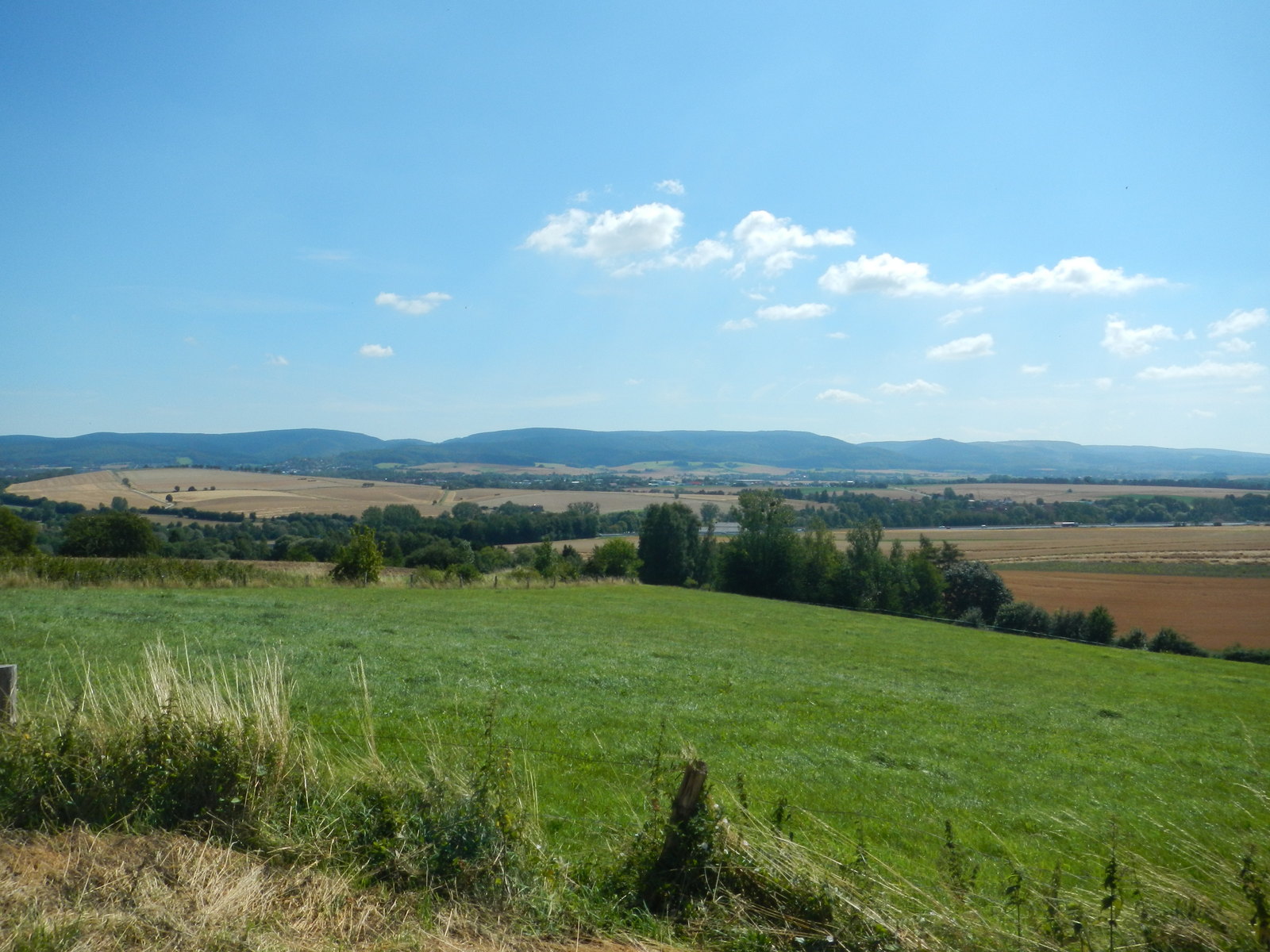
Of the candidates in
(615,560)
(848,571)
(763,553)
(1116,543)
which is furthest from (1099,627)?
(1116,543)

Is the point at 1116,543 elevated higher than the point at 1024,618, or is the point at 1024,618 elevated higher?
the point at 1116,543

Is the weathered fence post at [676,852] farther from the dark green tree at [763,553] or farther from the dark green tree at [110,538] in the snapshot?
the dark green tree at [763,553]

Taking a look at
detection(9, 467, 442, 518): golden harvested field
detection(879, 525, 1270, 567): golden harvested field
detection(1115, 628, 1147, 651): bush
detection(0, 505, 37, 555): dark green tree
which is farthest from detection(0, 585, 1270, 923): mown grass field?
detection(9, 467, 442, 518): golden harvested field

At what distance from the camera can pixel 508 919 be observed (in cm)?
457

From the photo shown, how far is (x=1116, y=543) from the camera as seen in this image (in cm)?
8188

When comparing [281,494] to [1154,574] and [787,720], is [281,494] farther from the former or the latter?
[787,720]

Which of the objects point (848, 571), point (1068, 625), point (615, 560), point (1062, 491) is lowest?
point (1068, 625)

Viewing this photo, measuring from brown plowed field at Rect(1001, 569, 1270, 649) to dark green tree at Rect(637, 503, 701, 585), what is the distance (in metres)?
26.5

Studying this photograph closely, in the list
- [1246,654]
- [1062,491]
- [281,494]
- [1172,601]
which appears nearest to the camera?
[1246,654]

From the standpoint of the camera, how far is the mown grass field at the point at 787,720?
23.9 ft

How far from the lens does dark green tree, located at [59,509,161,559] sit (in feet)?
142

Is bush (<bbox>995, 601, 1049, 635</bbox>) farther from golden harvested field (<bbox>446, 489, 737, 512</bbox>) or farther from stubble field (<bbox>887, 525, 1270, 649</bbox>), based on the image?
golden harvested field (<bbox>446, 489, 737, 512</bbox>)

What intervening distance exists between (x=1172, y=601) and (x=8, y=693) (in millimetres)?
59294

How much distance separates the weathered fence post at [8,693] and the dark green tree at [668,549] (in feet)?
202
